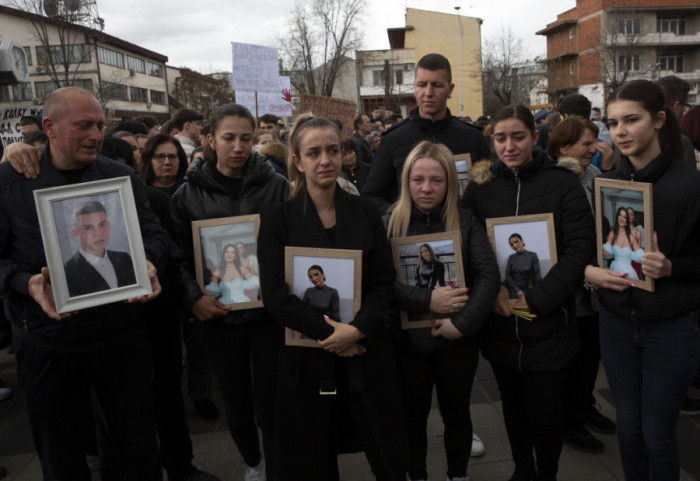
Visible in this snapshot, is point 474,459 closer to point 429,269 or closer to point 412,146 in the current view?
point 429,269

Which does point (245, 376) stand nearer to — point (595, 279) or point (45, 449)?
point (45, 449)

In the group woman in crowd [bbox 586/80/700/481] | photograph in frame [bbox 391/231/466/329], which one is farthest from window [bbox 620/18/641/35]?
photograph in frame [bbox 391/231/466/329]

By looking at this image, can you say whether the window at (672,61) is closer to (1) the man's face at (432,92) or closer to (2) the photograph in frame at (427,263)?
(1) the man's face at (432,92)

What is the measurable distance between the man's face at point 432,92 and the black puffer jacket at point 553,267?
0.75 m

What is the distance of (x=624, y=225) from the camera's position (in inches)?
89.7

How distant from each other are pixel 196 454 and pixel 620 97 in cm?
352

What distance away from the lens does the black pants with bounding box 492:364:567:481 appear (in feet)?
8.61

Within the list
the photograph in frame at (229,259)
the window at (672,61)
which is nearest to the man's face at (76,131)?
the photograph in frame at (229,259)

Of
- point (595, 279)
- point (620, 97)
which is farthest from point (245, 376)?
point (620, 97)

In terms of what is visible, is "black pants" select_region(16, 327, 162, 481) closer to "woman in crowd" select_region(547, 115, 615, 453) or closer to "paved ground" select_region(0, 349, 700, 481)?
"paved ground" select_region(0, 349, 700, 481)

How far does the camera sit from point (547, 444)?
8.79 ft

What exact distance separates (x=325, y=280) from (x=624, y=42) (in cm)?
5363

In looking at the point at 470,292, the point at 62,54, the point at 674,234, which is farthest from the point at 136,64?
the point at 674,234

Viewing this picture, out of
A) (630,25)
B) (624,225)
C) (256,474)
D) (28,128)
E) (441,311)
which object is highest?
(630,25)
